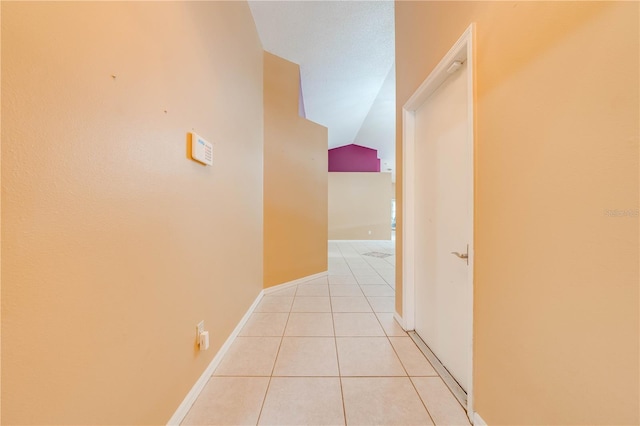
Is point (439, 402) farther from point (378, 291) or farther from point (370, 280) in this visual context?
point (370, 280)

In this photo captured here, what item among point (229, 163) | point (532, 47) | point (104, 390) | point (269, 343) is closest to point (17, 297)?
point (104, 390)

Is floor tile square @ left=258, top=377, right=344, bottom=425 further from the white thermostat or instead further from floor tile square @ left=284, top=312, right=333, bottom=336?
the white thermostat

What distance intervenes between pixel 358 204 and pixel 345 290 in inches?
194

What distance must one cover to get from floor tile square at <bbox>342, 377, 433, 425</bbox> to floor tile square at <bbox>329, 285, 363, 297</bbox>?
59.7 inches

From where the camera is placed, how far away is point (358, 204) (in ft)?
25.5

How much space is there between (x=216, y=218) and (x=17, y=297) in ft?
3.54

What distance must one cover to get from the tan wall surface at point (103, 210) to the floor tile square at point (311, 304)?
46.5 inches

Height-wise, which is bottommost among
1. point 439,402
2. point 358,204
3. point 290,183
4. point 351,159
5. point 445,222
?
point 439,402

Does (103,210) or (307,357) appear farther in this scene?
(307,357)

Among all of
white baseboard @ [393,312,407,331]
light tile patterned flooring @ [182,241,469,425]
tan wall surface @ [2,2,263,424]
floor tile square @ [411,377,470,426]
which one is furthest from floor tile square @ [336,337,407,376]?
tan wall surface @ [2,2,263,424]

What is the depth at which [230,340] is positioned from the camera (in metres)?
1.83

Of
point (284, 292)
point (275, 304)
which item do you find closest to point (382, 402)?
point (275, 304)

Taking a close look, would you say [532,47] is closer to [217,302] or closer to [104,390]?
[104,390]

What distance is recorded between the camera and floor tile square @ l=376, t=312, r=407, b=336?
2021 mm
